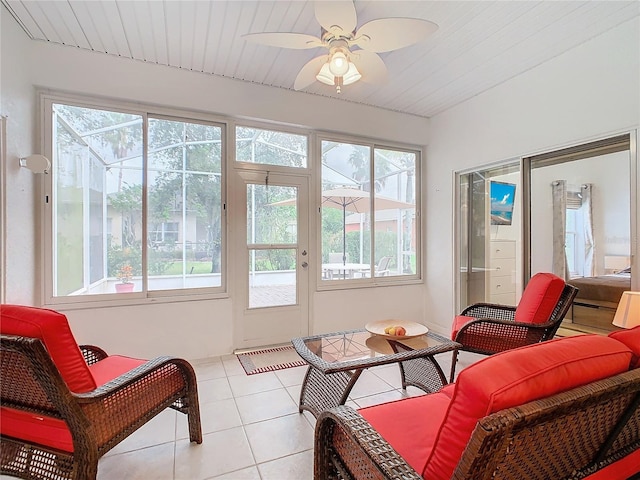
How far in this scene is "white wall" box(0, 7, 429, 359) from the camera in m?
2.38

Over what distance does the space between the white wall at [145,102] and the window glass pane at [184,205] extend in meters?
0.25

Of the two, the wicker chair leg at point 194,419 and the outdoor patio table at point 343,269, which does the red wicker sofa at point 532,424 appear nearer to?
the wicker chair leg at point 194,419

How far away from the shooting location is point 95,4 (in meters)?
2.21

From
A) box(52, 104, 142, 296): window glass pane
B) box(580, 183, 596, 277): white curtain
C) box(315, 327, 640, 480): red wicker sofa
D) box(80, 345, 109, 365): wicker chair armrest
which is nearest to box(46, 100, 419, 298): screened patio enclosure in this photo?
box(52, 104, 142, 296): window glass pane

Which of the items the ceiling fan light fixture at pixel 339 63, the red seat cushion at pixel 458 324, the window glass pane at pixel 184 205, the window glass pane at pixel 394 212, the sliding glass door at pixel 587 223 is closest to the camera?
the ceiling fan light fixture at pixel 339 63

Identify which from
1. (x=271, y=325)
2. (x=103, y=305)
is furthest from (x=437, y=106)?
(x=103, y=305)

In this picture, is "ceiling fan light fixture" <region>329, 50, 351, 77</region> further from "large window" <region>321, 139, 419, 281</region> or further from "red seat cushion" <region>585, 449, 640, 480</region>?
"red seat cushion" <region>585, 449, 640, 480</region>

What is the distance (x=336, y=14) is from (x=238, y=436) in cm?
257

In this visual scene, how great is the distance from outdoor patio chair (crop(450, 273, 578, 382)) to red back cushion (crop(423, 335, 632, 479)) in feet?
5.24

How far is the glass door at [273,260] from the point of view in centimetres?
350

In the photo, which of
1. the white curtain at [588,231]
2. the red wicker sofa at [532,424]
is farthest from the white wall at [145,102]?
the red wicker sofa at [532,424]

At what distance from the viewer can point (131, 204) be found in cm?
303

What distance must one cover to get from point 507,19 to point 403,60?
84cm

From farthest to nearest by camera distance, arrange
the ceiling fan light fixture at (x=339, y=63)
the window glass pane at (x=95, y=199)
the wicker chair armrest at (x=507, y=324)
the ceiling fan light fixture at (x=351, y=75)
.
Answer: the window glass pane at (x=95, y=199)
the wicker chair armrest at (x=507, y=324)
the ceiling fan light fixture at (x=351, y=75)
the ceiling fan light fixture at (x=339, y=63)
